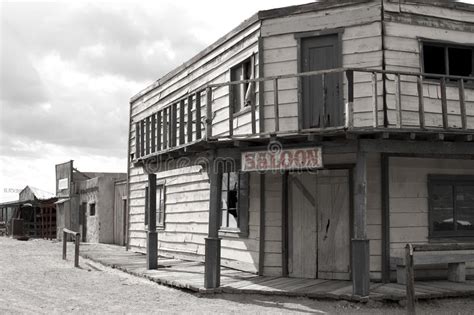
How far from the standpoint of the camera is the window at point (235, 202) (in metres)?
12.8

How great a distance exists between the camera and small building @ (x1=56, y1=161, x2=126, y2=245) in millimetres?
25702

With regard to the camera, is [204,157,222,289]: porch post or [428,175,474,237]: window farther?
[428,175,474,237]: window

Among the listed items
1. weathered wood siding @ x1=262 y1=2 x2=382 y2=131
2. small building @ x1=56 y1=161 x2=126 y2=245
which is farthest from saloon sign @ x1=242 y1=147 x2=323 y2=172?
small building @ x1=56 y1=161 x2=126 y2=245

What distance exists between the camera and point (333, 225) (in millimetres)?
11570

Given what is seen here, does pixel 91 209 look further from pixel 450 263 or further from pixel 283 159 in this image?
pixel 450 263

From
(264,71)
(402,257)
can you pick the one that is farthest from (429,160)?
(264,71)

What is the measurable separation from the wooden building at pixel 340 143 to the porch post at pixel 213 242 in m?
0.02

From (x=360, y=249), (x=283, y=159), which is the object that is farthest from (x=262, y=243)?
(x=360, y=249)

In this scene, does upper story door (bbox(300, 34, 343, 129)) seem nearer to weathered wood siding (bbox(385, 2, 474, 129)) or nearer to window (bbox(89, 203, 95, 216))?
weathered wood siding (bbox(385, 2, 474, 129))

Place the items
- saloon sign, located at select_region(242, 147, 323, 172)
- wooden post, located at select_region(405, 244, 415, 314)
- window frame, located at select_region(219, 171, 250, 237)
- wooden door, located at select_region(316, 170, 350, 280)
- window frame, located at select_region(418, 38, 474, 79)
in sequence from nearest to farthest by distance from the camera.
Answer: wooden post, located at select_region(405, 244, 415, 314), saloon sign, located at select_region(242, 147, 323, 172), window frame, located at select_region(418, 38, 474, 79), wooden door, located at select_region(316, 170, 350, 280), window frame, located at select_region(219, 171, 250, 237)

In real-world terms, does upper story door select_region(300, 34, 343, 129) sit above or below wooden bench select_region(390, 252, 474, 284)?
above

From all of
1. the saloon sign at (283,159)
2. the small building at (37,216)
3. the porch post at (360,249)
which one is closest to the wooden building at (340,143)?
the saloon sign at (283,159)

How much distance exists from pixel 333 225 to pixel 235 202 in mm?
2803

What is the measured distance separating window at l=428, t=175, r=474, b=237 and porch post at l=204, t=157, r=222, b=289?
4.50 meters
